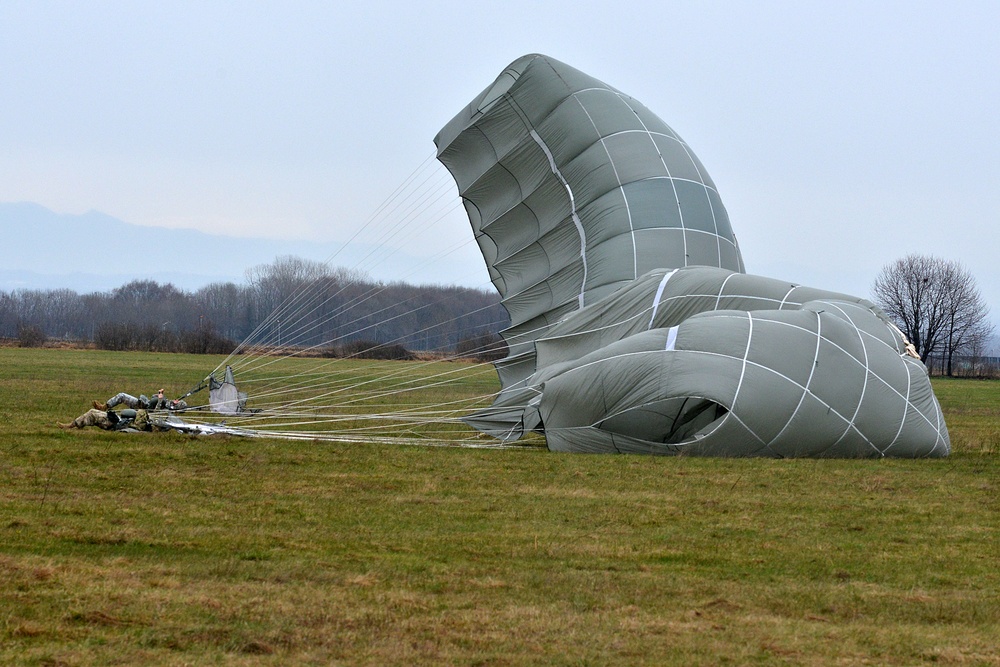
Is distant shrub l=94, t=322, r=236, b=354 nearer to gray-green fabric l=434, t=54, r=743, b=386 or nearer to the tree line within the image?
the tree line

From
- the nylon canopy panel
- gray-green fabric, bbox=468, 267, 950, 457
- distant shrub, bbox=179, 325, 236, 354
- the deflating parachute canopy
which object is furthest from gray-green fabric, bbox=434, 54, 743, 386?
distant shrub, bbox=179, 325, 236, 354

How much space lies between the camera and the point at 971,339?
269 feet

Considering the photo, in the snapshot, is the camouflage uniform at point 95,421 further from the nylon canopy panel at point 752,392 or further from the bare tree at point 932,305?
the bare tree at point 932,305

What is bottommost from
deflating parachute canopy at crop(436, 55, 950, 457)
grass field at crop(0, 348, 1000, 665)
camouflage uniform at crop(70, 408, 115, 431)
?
grass field at crop(0, 348, 1000, 665)

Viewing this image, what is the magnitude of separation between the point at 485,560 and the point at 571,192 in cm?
1087

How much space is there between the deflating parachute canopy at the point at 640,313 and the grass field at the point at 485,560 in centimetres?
81

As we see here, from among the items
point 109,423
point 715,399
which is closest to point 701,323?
point 715,399

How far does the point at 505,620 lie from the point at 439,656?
27.4 inches

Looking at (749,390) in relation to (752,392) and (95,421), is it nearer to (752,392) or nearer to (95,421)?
(752,392)

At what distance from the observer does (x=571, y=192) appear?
1716 centimetres

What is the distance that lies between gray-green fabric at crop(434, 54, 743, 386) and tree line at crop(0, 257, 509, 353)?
60.6 ft

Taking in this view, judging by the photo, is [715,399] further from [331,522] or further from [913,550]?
[331,522]

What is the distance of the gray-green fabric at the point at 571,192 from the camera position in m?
16.6

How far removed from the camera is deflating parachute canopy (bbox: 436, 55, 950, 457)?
12.8 metres
